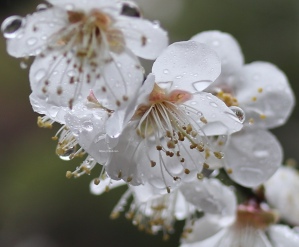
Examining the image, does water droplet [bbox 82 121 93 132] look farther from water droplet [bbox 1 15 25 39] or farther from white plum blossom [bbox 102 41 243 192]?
water droplet [bbox 1 15 25 39]

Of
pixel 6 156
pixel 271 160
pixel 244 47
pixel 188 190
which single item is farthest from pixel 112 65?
pixel 244 47

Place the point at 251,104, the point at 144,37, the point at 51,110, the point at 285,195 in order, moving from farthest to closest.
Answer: the point at 285,195 → the point at 251,104 → the point at 51,110 → the point at 144,37

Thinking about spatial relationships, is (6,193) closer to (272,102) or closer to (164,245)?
(164,245)

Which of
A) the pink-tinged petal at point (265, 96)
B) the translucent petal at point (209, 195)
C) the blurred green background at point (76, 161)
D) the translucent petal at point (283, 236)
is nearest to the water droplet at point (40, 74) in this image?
the translucent petal at point (209, 195)

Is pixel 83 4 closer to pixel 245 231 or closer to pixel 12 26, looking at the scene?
pixel 12 26

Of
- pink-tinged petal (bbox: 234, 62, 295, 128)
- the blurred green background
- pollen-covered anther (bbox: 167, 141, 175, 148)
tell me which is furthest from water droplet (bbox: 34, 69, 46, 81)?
the blurred green background

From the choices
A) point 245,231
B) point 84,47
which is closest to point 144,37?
point 84,47

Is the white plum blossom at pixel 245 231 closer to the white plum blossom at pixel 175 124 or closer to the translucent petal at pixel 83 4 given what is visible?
the white plum blossom at pixel 175 124
